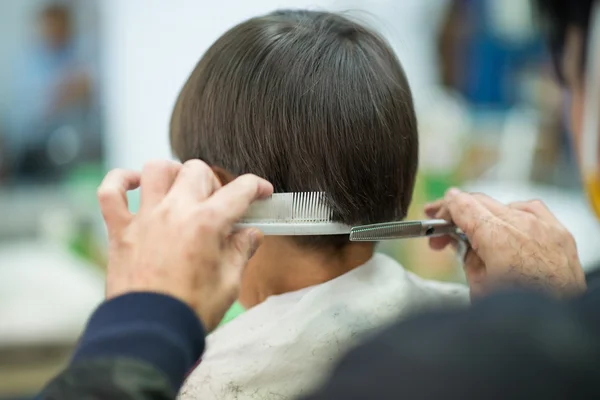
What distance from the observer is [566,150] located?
83.5 inches

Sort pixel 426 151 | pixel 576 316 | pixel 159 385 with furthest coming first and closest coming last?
pixel 426 151 → pixel 159 385 → pixel 576 316

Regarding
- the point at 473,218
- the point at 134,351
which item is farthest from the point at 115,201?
the point at 473,218

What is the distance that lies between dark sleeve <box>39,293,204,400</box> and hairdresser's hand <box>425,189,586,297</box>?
415 mm

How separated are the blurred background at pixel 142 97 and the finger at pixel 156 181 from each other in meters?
1.44

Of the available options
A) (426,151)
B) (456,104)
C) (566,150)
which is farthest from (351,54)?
(566,150)

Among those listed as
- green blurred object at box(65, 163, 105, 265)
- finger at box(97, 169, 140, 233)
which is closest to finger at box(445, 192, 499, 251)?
finger at box(97, 169, 140, 233)

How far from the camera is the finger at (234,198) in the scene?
21.9 inches

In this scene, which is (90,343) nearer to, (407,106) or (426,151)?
(407,106)

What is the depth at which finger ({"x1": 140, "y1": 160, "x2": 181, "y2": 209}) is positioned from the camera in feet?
1.88

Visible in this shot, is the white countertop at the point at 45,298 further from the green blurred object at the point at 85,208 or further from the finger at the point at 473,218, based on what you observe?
the finger at the point at 473,218

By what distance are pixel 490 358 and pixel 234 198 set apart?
31cm

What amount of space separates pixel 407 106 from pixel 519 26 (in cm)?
162

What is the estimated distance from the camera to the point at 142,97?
82.9 inches

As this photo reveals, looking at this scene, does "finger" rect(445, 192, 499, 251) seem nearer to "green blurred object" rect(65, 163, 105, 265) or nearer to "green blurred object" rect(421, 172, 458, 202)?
"green blurred object" rect(421, 172, 458, 202)
